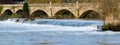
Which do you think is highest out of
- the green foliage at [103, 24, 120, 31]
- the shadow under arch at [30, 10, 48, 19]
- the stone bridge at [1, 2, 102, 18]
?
the green foliage at [103, 24, 120, 31]

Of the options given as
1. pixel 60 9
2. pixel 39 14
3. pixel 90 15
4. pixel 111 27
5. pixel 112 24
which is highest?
pixel 112 24

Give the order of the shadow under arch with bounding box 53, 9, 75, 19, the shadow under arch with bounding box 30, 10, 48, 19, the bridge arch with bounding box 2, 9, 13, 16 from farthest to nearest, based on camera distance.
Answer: the bridge arch with bounding box 2, 9, 13, 16
the shadow under arch with bounding box 30, 10, 48, 19
the shadow under arch with bounding box 53, 9, 75, 19

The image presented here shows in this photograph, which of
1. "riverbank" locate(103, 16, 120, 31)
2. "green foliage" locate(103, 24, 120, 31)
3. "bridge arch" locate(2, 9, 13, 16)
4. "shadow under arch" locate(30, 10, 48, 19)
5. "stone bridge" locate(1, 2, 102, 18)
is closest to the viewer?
"riverbank" locate(103, 16, 120, 31)

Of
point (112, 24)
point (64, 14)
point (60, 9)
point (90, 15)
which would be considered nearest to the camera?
point (112, 24)

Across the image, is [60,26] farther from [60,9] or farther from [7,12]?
[7,12]

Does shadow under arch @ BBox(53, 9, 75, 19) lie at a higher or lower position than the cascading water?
lower

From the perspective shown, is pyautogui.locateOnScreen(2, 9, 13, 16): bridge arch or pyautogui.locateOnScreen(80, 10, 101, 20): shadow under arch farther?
pyautogui.locateOnScreen(2, 9, 13, 16): bridge arch

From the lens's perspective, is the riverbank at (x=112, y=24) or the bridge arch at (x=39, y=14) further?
the bridge arch at (x=39, y=14)

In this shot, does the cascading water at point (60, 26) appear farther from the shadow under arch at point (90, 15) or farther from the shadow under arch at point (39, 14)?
the shadow under arch at point (39, 14)

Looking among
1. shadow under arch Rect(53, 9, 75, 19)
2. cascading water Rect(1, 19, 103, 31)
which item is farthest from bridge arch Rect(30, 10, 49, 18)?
cascading water Rect(1, 19, 103, 31)

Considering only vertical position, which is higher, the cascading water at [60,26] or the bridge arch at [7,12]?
the cascading water at [60,26]

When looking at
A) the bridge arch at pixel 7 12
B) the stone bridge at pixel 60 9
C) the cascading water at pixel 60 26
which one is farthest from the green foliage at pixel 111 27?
the bridge arch at pixel 7 12

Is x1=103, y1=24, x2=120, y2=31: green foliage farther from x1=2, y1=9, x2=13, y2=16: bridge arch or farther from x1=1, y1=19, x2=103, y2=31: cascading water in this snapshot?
x1=2, y1=9, x2=13, y2=16: bridge arch

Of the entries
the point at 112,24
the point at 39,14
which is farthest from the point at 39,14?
the point at 112,24
